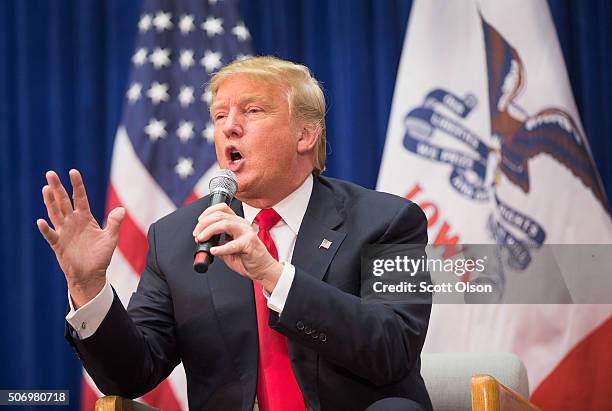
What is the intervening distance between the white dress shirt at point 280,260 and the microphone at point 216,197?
0.69 feet

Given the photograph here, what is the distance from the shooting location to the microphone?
183cm

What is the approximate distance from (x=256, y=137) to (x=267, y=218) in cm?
23

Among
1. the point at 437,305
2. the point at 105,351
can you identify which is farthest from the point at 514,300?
the point at 105,351

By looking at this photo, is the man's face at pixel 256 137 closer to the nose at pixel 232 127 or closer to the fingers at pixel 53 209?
the nose at pixel 232 127

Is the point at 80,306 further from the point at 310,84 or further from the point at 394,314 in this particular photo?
the point at 310,84

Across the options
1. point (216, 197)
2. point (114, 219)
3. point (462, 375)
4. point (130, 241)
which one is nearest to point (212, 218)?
point (216, 197)

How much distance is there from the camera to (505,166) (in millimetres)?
3875

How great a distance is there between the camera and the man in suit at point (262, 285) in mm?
2088

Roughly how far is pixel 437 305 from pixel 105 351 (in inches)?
78.1

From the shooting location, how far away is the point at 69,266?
2.06m

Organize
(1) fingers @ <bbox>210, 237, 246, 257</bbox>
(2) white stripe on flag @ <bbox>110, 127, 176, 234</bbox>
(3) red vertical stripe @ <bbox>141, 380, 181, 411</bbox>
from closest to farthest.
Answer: (1) fingers @ <bbox>210, 237, 246, 257</bbox>
(3) red vertical stripe @ <bbox>141, 380, 181, 411</bbox>
(2) white stripe on flag @ <bbox>110, 127, 176, 234</bbox>

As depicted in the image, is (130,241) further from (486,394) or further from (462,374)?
(486,394)

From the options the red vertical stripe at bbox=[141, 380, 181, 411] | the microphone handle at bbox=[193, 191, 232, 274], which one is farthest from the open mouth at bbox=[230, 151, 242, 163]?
the red vertical stripe at bbox=[141, 380, 181, 411]

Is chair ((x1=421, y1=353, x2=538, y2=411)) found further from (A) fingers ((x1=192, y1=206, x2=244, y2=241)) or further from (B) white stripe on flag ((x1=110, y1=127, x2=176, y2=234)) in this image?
(B) white stripe on flag ((x1=110, y1=127, x2=176, y2=234))
